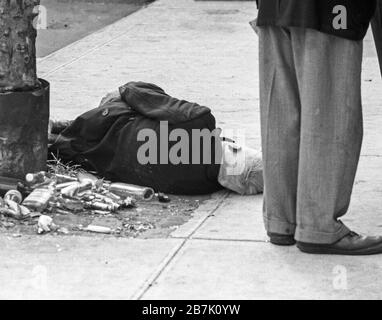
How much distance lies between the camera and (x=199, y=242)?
185 inches

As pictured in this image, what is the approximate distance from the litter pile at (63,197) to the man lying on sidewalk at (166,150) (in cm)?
10

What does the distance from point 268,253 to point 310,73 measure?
82 cm

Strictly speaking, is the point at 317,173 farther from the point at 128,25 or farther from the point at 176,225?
the point at 128,25

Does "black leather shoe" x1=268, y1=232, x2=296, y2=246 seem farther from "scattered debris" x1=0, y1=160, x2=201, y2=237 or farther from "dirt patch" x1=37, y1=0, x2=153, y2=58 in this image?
"dirt patch" x1=37, y1=0, x2=153, y2=58

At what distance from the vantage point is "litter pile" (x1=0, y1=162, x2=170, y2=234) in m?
5.02

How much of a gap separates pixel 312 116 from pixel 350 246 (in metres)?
0.59

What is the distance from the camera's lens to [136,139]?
5387 millimetres

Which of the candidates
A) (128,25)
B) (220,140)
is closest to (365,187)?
(220,140)

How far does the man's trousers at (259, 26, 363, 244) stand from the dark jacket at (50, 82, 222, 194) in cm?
92

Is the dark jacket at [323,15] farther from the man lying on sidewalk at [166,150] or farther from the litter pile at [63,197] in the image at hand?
the litter pile at [63,197]

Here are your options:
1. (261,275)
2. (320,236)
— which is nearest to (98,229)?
(261,275)

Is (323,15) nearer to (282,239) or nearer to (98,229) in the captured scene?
(282,239)

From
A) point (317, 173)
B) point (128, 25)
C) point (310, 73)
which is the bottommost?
point (128, 25)

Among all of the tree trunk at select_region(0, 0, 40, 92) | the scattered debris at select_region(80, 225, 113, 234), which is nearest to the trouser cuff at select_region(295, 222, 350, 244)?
the scattered debris at select_region(80, 225, 113, 234)
